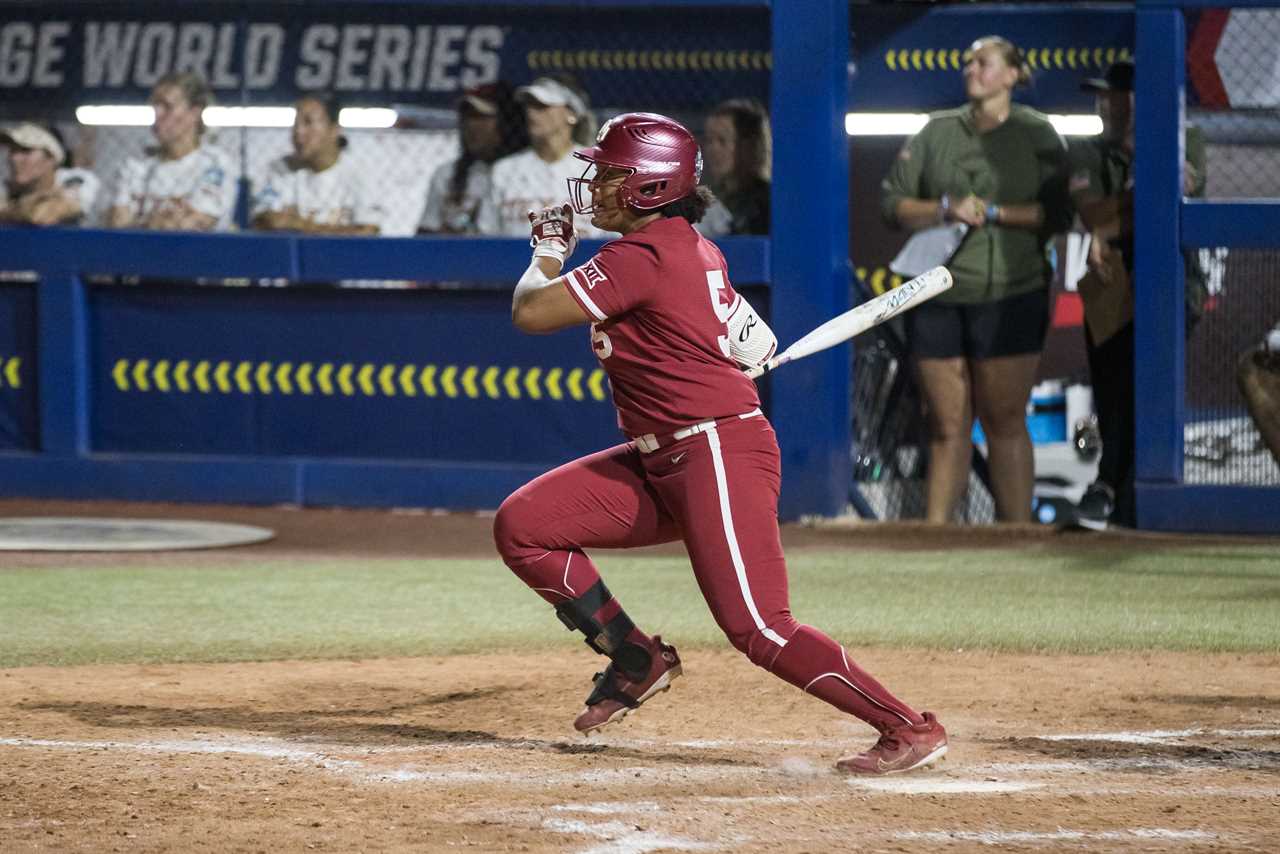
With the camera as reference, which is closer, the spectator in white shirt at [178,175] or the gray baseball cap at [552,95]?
the gray baseball cap at [552,95]

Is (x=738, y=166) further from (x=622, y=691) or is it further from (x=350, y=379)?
(x=622, y=691)

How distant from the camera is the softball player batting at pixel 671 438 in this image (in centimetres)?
Answer: 494

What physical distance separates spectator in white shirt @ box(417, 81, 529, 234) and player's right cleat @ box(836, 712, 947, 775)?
6.18 m

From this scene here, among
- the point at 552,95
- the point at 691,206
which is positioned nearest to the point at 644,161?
the point at 691,206

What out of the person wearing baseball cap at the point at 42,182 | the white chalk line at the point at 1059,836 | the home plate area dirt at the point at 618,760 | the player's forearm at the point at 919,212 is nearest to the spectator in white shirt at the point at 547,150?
the player's forearm at the point at 919,212

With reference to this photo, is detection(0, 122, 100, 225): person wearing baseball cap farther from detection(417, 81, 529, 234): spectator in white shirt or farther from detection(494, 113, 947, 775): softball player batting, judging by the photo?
detection(494, 113, 947, 775): softball player batting

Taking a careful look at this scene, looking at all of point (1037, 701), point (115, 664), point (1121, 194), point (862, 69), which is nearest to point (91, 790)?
point (115, 664)

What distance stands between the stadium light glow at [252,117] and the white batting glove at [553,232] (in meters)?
6.08

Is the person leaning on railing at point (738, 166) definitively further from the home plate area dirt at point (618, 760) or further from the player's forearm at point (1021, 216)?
the home plate area dirt at point (618, 760)

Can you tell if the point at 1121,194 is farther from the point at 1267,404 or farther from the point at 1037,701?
the point at 1037,701

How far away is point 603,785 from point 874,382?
20.1 feet

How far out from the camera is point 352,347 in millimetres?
11086

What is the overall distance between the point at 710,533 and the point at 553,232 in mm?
861

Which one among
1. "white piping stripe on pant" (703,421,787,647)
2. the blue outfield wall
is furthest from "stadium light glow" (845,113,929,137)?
"white piping stripe on pant" (703,421,787,647)
